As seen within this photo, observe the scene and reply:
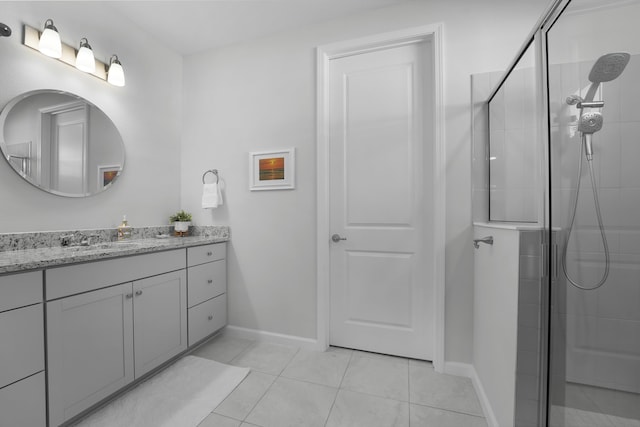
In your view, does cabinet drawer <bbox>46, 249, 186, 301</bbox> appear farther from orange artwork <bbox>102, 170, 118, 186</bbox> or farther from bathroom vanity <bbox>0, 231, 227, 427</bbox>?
orange artwork <bbox>102, 170, 118, 186</bbox>

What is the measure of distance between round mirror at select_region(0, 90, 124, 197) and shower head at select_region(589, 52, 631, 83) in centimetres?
269

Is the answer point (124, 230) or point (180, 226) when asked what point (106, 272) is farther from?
point (180, 226)

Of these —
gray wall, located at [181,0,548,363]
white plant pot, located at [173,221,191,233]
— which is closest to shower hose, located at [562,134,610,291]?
gray wall, located at [181,0,548,363]

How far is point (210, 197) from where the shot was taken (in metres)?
2.25

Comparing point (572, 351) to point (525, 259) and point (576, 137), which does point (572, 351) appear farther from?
point (576, 137)

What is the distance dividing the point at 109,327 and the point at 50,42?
1.70 m

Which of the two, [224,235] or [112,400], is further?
[224,235]

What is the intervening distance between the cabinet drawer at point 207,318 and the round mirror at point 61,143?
115 cm

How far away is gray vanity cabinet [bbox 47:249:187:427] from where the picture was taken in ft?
3.76

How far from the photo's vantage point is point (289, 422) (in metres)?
1.32

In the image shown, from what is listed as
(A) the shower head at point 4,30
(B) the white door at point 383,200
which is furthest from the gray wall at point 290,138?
(A) the shower head at point 4,30

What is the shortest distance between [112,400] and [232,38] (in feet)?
8.98

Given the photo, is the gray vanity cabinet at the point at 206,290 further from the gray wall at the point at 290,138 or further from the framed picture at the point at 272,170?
the framed picture at the point at 272,170

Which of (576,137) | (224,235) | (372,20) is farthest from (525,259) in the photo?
(224,235)
